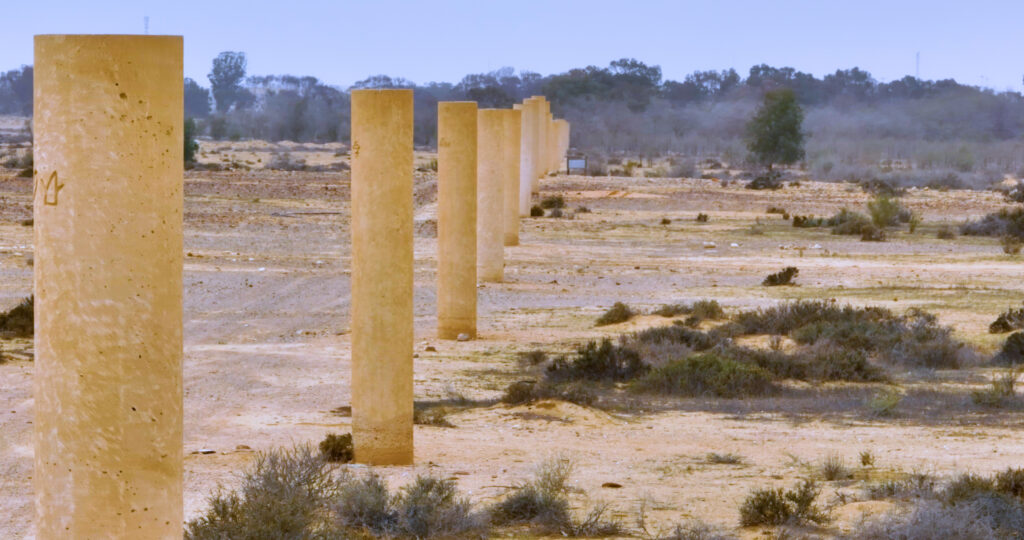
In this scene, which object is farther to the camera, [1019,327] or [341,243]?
[341,243]

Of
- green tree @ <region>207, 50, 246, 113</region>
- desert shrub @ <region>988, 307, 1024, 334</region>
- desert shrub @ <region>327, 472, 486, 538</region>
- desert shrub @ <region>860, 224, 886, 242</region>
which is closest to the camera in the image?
desert shrub @ <region>327, 472, 486, 538</region>

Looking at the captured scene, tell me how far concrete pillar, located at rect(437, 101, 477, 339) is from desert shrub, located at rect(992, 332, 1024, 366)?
643cm

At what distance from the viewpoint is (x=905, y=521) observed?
8398mm

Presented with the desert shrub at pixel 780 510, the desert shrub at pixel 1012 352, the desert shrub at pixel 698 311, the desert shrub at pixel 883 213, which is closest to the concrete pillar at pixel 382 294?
the desert shrub at pixel 780 510

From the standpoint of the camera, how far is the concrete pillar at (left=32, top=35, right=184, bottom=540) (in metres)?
5.69

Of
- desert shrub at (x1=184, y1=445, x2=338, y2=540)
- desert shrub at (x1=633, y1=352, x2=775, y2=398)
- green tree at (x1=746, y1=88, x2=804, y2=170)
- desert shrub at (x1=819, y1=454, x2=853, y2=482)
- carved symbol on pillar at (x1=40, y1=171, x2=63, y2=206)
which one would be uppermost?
green tree at (x1=746, y1=88, x2=804, y2=170)

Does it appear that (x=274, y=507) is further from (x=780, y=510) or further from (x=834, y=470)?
(x=834, y=470)

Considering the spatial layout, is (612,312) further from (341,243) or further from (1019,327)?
(341,243)

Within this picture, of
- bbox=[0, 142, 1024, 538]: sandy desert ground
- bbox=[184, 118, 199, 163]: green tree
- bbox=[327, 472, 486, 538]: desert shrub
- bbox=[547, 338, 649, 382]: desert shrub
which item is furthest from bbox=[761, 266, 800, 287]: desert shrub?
bbox=[184, 118, 199, 163]: green tree

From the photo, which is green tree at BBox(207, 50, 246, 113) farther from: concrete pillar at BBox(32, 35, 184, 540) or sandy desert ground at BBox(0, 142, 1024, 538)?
concrete pillar at BBox(32, 35, 184, 540)

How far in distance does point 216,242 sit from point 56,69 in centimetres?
2588

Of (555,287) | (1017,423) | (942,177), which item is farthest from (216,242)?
(942,177)

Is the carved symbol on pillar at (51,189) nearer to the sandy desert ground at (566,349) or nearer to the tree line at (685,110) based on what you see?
the sandy desert ground at (566,349)

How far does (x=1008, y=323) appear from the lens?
19.6 meters
